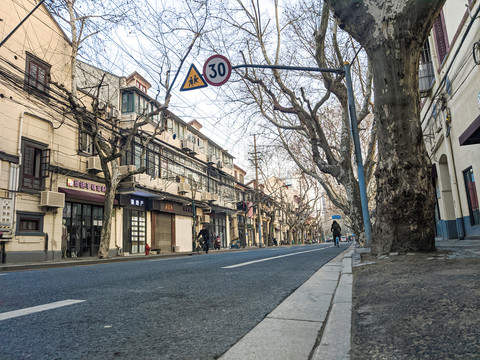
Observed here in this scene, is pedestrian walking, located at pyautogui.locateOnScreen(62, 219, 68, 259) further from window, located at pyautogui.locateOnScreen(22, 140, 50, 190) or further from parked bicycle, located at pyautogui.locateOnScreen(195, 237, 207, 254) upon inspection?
parked bicycle, located at pyautogui.locateOnScreen(195, 237, 207, 254)

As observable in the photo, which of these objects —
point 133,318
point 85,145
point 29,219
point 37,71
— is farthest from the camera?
point 85,145

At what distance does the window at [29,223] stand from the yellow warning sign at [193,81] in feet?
32.5

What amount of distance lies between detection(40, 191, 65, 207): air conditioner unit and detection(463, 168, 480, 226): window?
1686cm

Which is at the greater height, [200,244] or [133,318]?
[200,244]

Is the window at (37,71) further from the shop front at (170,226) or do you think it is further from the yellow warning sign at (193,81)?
the shop front at (170,226)

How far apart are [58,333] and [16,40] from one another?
58.9ft

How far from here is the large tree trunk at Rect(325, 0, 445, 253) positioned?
5801mm

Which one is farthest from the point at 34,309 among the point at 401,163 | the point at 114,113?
the point at 114,113

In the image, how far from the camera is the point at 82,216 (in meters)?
19.3

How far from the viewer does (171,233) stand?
1110 inches

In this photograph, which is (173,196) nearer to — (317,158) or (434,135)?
(317,158)

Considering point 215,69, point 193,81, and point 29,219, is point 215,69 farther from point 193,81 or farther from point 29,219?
point 29,219

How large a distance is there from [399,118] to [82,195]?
16.6 m

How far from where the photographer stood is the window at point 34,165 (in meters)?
15.9
